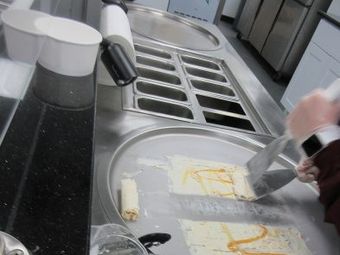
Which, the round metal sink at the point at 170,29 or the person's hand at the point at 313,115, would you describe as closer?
the person's hand at the point at 313,115

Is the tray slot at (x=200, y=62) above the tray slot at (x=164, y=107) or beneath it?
above

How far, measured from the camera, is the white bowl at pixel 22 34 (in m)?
0.52

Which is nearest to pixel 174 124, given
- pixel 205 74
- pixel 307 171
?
pixel 307 171

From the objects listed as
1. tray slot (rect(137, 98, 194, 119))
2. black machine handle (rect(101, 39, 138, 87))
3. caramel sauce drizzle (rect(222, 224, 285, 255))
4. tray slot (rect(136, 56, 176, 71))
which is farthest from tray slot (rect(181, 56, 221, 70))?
caramel sauce drizzle (rect(222, 224, 285, 255))

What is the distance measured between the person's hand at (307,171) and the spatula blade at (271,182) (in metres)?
0.05

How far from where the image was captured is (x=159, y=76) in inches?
46.6

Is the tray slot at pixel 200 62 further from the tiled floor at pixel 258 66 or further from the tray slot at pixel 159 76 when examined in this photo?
the tiled floor at pixel 258 66

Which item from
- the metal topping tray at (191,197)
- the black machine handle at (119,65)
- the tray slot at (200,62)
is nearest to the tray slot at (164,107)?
the metal topping tray at (191,197)

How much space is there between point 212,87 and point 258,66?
2.96 meters

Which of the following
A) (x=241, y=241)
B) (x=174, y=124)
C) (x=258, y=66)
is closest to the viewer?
(x=241, y=241)

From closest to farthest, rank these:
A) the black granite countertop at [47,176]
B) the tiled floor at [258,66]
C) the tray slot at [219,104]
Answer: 1. the black granite countertop at [47,176]
2. the tray slot at [219,104]
3. the tiled floor at [258,66]

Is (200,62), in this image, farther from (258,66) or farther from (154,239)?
(258,66)

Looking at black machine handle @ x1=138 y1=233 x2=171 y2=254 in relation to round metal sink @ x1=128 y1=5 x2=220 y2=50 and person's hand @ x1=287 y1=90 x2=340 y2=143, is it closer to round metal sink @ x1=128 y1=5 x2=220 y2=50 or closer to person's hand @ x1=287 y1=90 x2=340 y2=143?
person's hand @ x1=287 y1=90 x2=340 y2=143

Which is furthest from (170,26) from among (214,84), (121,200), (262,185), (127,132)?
(121,200)
